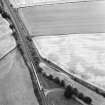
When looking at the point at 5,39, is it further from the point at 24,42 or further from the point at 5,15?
the point at 5,15

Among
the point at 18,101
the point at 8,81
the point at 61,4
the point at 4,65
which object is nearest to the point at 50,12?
the point at 61,4

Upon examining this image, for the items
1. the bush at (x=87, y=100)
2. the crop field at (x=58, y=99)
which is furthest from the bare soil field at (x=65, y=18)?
the bush at (x=87, y=100)

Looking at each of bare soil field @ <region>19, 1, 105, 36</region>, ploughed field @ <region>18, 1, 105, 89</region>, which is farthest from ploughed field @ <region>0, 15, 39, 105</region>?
bare soil field @ <region>19, 1, 105, 36</region>

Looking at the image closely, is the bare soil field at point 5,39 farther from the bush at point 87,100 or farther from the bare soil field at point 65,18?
the bush at point 87,100

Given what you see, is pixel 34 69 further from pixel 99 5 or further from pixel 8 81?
pixel 99 5

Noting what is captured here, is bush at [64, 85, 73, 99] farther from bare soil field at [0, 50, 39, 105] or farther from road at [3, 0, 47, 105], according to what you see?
bare soil field at [0, 50, 39, 105]
